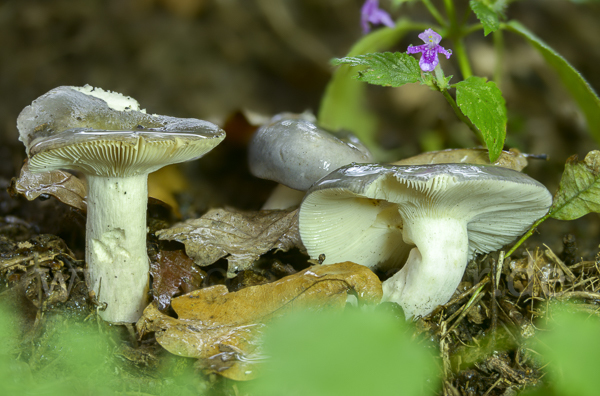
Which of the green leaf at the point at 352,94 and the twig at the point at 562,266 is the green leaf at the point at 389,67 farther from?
the twig at the point at 562,266

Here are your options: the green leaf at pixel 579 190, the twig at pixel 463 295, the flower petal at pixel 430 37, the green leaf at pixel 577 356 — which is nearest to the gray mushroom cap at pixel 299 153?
the flower petal at pixel 430 37

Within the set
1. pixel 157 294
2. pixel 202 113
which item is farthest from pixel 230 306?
pixel 202 113

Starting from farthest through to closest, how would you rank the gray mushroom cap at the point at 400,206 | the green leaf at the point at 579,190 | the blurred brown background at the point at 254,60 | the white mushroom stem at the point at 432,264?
1. the blurred brown background at the point at 254,60
2. the green leaf at the point at 579,190
3. the white mushroom stem at the point at 432,264
4. the gray mushroom cap at the point at 400,206

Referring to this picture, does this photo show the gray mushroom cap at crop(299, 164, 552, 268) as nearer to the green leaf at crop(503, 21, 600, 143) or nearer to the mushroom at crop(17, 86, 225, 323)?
the mushroom at crop(17, 86, 225, 323)

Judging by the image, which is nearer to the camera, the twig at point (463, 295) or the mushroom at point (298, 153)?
the twig at point (463, 295)

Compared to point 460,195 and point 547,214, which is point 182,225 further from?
point 547,214

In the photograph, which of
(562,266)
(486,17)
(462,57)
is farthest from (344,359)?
(462,57)
